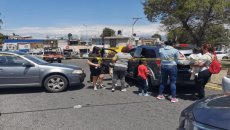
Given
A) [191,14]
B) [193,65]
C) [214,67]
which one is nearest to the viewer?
[214,67]

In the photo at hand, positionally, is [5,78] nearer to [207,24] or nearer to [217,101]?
[217,101]

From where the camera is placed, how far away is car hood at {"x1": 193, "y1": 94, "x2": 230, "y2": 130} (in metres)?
2.87

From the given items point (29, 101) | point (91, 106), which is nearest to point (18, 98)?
point (29, 101)

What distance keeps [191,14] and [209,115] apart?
79.5ft

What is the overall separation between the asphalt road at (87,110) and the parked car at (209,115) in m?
2.56

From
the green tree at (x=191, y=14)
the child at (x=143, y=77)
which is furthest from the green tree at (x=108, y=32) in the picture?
the child at (x=143, y=77)

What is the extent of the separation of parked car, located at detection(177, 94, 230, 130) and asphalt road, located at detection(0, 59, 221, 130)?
2.56 meters

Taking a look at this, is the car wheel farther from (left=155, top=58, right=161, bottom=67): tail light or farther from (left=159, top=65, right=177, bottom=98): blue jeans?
(left=159, top=65, right=177, bottom=98): blue jeans

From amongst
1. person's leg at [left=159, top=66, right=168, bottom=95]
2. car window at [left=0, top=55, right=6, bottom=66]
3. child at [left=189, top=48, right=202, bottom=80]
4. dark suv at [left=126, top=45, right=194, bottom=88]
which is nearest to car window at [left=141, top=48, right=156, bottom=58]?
dark suv at [left=126, top=45, right=194, bottom=88]

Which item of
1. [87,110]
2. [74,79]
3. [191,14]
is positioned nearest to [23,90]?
[74,79]

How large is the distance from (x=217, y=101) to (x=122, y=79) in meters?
6.87

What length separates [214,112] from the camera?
10.3 ft

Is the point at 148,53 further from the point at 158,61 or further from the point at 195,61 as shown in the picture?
the point at 195,61

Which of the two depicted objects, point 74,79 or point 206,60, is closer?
point 206,60
